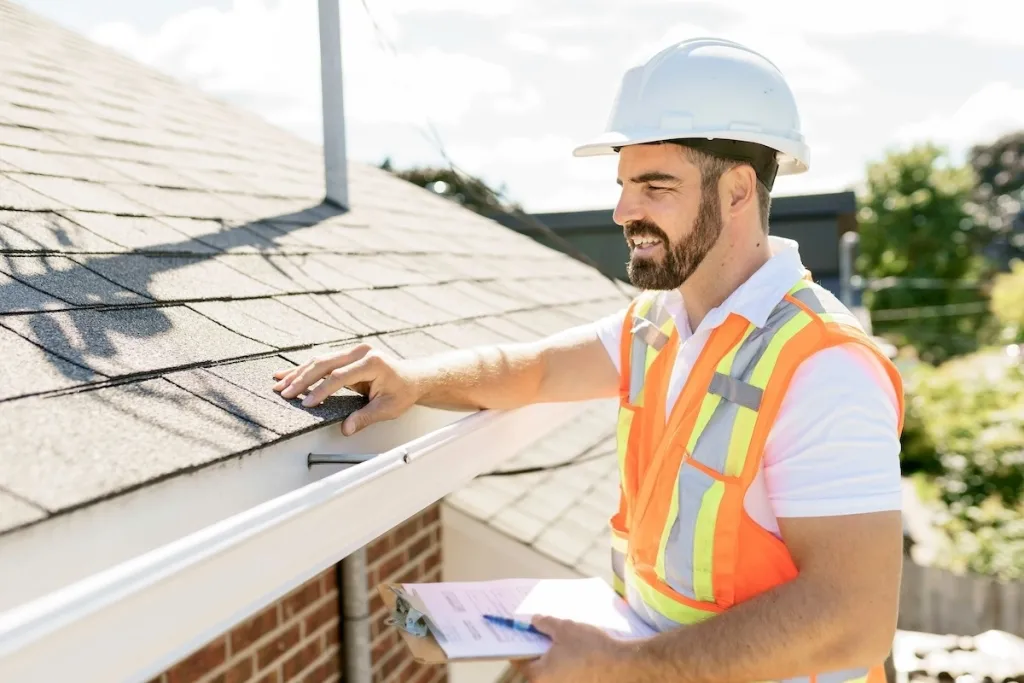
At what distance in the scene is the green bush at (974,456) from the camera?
11.2 meters

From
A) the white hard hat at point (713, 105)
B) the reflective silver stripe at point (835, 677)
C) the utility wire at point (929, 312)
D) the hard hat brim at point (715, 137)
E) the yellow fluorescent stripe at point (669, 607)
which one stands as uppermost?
the white hard hat at point (713, 105)

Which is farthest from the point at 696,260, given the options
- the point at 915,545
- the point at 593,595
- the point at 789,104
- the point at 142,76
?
the point at 915,545

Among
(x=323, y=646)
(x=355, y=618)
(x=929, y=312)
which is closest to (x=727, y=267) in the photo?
(x=355, y=618)

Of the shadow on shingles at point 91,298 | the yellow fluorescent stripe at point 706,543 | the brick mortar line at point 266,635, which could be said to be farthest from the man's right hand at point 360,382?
the brick mortar line at point 266,635

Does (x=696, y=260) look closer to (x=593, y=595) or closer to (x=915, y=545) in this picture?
(x=593, y=595)

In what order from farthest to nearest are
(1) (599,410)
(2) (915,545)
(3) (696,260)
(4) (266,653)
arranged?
(2) (915,545) → (1) (599,410) → (4) (266,653) → (3) (696,260)

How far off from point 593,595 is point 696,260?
92 cm

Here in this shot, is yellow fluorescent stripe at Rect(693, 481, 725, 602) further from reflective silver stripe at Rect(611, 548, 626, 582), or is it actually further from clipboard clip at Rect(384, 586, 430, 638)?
clipboard clip at Rect(384, 586, 430, 638)

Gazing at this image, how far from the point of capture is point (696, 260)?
2.24m

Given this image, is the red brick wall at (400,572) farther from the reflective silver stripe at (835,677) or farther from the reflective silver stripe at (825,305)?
the reflective silver stripe at (825,305)

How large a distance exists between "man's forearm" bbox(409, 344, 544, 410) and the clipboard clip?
51cm

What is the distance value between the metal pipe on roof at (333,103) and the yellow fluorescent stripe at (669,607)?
294 centimetres

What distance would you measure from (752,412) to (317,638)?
2433 millimetres

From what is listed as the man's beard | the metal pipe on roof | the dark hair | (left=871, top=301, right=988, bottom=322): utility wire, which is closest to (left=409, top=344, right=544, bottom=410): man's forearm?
the man's beard
